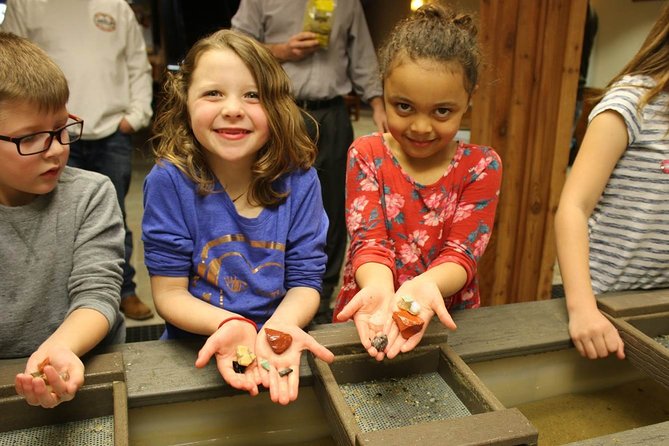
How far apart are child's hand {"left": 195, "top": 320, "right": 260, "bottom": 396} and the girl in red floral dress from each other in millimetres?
286

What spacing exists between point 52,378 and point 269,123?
64cm

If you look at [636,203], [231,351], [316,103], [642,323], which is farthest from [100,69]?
[642,323]

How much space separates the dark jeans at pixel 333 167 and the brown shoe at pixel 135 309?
892 mm

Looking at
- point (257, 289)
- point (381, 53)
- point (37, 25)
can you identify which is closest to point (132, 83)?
point (37, 25)

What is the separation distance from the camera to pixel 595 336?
1244 millimetres

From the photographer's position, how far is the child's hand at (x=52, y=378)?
0.87 meters

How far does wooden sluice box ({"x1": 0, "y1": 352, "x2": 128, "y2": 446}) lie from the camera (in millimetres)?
938

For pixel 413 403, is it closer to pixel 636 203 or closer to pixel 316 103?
pixel 636 203

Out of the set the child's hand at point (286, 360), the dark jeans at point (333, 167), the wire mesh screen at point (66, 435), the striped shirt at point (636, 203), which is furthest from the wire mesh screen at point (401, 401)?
the dark jeans at point (333, 167)

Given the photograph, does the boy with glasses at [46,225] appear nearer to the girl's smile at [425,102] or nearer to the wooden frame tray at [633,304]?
the girl's smile at [425,102]

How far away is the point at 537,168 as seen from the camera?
7.95 ft

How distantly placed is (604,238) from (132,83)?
236 cm

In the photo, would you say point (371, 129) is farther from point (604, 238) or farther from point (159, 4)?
point (604, 238)

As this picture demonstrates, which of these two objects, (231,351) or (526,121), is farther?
(526,121)
